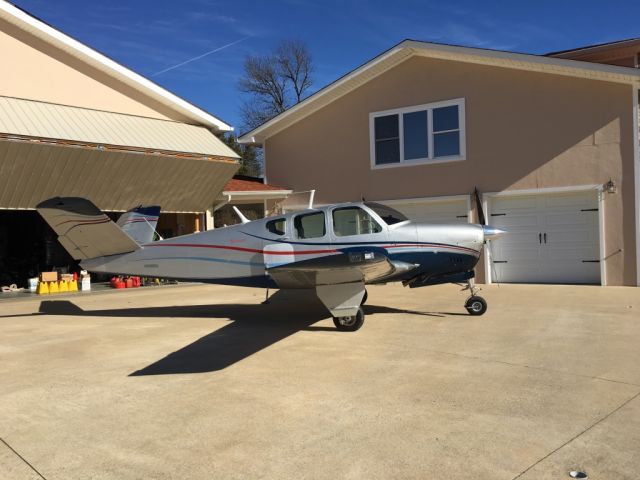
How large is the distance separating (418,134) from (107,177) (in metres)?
9.11

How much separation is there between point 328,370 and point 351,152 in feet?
37.2

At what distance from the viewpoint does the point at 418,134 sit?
588 inches

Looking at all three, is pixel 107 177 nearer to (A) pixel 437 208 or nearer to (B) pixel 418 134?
(B) pixel 418 134

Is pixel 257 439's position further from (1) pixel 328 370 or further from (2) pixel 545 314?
(2) pixel 545 314

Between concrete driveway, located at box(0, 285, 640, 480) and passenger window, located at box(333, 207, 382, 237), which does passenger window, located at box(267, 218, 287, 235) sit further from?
concrete driveway, located at box(0, 285, 640, 480)

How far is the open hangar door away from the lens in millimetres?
14414

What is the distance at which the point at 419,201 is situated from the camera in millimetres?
14898

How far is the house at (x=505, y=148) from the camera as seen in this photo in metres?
12.4

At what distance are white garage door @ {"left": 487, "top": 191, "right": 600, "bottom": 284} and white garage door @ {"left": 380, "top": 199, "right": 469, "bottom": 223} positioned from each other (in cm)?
85

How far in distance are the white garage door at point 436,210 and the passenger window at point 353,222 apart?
22.7ft

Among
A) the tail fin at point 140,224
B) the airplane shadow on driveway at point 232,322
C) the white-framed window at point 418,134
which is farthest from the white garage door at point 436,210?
the tail fin at point 140,224

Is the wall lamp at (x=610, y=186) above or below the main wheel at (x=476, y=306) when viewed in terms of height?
above

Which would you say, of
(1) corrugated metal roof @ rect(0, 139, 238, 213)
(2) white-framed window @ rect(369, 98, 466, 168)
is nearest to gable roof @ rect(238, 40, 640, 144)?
(2) white-framed window @ rect(369, 98, 466, 168)

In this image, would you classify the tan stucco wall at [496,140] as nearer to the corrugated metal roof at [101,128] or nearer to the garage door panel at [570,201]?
the garage door panel at [570,201]
